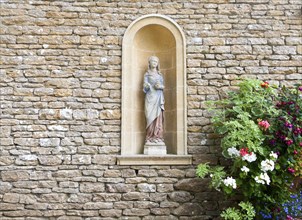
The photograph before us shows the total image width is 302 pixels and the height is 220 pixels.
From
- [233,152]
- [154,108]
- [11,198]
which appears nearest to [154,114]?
[154,108]

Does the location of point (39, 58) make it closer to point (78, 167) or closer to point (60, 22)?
point (60, 22)

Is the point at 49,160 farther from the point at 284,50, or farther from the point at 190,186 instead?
the point at 284,50

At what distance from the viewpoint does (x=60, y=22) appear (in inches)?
187

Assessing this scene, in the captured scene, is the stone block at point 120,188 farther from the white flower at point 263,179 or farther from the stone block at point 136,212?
the white flower at point 263,179

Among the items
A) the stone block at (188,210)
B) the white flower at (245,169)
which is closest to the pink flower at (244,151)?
the white flower at (245,169)

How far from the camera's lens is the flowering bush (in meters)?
3.88

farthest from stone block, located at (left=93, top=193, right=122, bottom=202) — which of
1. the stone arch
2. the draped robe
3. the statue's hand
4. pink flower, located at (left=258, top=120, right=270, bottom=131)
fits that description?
pink flower, located at (left=258, top=120, right=270, bottom=131)

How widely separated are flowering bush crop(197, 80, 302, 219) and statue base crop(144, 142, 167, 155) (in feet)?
2.20

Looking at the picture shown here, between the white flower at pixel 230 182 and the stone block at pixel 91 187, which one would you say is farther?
the stone block at pixel 91 187

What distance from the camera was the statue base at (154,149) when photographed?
4.55 m

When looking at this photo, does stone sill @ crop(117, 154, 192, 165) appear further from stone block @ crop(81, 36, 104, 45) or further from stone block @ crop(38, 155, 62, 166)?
stone block @ crop(81, 36, 104, 45)

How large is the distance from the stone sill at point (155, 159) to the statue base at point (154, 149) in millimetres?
99

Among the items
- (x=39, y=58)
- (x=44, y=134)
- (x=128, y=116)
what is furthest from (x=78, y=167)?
(x=39, y=58)

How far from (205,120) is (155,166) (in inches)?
38.0
